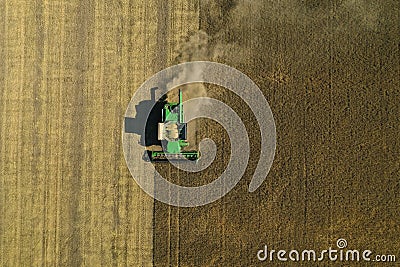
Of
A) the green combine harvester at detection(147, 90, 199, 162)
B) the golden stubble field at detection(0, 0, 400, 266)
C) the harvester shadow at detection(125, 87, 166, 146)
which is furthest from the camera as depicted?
the harvester shadow at detection(125, 87, 166, 146)

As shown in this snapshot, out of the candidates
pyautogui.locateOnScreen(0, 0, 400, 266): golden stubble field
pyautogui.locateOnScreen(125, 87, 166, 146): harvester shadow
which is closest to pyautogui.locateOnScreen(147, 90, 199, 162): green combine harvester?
pyautogui.locateOnScreen(125, 87, 166, 146): harvester shadow

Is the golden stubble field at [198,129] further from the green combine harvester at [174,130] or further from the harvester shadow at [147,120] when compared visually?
the green combine harvester at [174,130]

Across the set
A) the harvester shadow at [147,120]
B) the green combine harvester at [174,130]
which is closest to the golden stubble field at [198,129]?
the harvester shadow at [147,120]

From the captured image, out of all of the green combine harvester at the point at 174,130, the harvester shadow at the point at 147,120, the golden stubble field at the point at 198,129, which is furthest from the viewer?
the harvester shadow at the point at 147,120

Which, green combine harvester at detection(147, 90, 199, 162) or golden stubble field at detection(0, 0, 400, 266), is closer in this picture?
green combine harvester at detection(147, 90, 199, 162)

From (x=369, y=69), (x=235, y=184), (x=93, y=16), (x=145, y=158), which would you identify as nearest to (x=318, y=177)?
(x=235, y=184)

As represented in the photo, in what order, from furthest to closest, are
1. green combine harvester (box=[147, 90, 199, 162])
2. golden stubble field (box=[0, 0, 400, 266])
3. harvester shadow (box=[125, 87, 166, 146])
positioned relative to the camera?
harvester shadow (box=[125, 87, 166, 146]) < golden stubble field (box=[0, 0, 400, 266]) < green combine harvester (box=[147, 90, 199, 162])

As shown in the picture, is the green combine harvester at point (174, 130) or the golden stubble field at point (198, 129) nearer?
the green combine harvester at point (174, 130)

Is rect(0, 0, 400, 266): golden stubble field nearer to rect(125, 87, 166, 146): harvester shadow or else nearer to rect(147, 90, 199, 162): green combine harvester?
rect(125, 87, 166, 146): harvester shadow

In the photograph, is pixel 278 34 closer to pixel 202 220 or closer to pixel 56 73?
pixel 202 220
